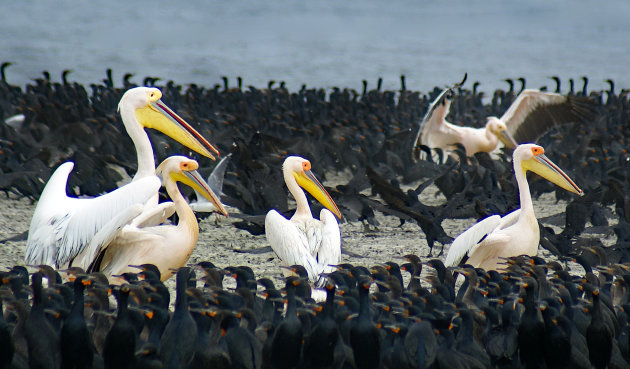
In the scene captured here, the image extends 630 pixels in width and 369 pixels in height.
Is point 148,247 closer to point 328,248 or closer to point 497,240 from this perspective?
point 328,248

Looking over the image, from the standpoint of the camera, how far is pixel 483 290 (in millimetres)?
5117

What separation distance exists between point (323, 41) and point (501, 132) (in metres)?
25.8

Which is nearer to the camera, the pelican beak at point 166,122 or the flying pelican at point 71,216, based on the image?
the flying pelican at point 71,216

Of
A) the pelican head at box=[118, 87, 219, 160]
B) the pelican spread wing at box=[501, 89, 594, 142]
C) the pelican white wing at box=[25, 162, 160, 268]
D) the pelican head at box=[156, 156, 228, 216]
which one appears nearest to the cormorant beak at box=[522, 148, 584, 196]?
the pelican head at box=[118, 87, 219, 160]

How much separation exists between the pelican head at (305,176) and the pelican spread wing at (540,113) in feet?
16.1

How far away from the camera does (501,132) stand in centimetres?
1094

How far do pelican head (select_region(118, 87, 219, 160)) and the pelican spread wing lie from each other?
17.6ft

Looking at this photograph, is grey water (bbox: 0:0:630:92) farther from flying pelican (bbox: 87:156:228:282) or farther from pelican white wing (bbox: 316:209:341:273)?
flying pelican (bbox: 87:156:228:282)

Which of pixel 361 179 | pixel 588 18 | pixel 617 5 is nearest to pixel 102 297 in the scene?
pixel 361 179

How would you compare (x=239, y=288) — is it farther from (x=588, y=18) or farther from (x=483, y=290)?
(x=588, y=18)

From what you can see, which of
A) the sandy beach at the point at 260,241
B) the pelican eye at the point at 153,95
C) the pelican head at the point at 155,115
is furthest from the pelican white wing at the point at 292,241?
the pelican eye at the point at 153,95

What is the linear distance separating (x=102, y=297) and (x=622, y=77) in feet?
83.9

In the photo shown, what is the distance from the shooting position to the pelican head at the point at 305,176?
6.80m

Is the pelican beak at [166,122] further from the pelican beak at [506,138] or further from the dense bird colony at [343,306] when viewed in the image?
the pelican beak at [506,138]
